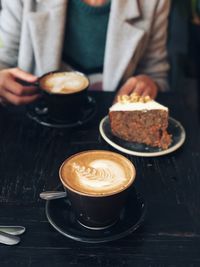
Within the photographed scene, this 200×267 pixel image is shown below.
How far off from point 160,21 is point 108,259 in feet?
3.14

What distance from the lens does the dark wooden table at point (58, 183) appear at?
0.69m

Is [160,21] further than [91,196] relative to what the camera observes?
Yes

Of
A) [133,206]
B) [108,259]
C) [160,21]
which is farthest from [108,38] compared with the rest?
[108,259]

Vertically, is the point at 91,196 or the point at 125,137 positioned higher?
the point at 91,196

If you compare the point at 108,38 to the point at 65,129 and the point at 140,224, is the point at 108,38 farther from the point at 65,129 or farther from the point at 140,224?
the point at 140,224

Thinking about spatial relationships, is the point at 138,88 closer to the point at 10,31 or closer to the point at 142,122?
the point at 142,122

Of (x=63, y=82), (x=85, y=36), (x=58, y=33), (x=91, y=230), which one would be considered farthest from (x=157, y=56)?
(x=91, y=230)

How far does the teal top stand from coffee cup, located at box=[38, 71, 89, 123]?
0.97 ft

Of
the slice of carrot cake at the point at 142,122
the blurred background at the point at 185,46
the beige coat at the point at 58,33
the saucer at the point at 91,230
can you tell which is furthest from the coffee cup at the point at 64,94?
the blurred background at the point at 185,46

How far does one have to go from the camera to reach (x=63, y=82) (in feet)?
3.64

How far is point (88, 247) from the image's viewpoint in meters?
0.71

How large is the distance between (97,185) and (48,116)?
44cm

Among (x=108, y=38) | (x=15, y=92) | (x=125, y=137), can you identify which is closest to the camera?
(x=125, y=137)

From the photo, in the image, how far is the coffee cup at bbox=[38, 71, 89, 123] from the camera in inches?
40.9
